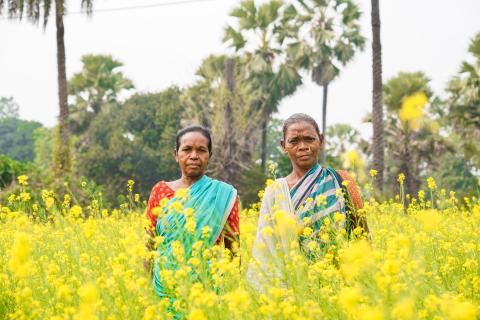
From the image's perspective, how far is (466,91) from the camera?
1844 cm

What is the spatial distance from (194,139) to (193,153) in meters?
0.07

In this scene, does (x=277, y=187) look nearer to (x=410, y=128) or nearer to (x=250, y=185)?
(x=250, y=185)

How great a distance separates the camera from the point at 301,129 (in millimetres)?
2859

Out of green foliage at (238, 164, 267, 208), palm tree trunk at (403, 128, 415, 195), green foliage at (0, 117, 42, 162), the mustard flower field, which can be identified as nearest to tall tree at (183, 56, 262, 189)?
green foliage at (238, 164, 267, 208)

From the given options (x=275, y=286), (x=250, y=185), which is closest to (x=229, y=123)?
(x=250, y=185)

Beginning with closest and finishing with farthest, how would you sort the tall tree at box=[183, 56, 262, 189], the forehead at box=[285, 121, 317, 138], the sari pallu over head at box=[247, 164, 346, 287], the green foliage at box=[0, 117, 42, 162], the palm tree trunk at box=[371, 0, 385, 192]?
the sari pallu over head at box=[247, 164, 346, 287] → the forehead at box=[285, 121, 317, 138] → the palm tree trunk at box=[371, 0, 385, 192] → the tall tree at box=[183, 56, 262, 189] → the green foliage at box=[0, 117, 42, 162]

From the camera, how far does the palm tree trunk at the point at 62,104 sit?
1431 centimetres

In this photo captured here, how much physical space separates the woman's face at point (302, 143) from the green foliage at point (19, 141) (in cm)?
5479

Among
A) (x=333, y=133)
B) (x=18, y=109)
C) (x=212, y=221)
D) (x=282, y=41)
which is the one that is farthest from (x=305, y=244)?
(x=18, y=109)

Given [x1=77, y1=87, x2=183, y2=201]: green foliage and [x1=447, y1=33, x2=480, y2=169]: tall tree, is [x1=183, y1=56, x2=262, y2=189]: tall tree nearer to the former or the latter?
[x1=447, y1=33, x2=480, y2=169]: tall tree

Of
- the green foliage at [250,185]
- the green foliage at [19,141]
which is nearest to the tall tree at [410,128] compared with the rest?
the green foliage at [250,185]

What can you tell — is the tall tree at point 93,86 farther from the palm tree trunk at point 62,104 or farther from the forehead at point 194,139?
the forehead at point 194,139

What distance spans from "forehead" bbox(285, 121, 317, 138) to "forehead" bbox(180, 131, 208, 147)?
0.44m

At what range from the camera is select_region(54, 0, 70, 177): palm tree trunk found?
14312 mm
